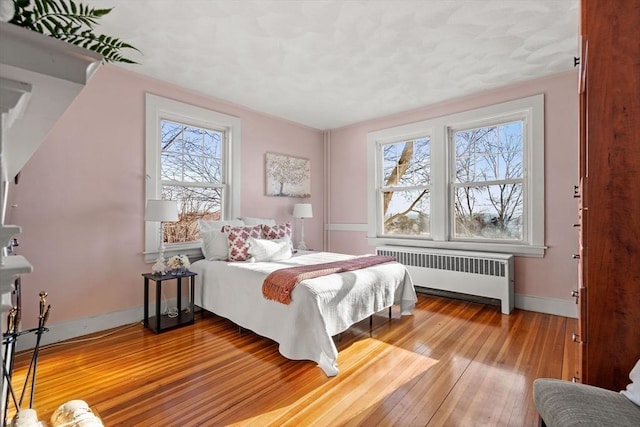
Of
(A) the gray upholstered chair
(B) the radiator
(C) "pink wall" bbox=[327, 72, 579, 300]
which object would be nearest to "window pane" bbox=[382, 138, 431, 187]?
(C) "pink wall" bbox=[327, 72, 579, 300]

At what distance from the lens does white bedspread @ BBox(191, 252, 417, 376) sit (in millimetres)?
2215

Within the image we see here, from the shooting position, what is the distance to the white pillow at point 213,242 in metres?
3.31

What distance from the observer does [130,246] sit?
10.1ft

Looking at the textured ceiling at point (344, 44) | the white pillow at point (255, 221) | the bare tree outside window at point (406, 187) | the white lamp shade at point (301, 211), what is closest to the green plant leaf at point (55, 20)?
the textured ceiling at point (344, 44)

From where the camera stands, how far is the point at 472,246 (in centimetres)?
379

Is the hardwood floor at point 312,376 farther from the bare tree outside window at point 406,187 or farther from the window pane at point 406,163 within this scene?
the window pane at point 406,163

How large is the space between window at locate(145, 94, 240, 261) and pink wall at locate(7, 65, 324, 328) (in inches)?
4.2

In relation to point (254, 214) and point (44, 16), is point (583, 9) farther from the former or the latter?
point (254, 214)

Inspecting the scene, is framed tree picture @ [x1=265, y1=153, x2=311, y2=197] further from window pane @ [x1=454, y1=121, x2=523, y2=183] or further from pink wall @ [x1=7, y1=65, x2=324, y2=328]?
window pane @ [x1=454, y1=121, x2=523, y2=183]

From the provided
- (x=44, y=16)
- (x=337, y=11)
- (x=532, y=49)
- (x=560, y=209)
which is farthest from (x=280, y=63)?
(x=560, y=209)

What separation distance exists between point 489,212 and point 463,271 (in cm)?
81

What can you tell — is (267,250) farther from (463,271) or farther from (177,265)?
(463,271)

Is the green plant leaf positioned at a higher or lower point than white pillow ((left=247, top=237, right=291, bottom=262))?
higher

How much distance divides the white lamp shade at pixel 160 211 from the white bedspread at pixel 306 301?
64cm
